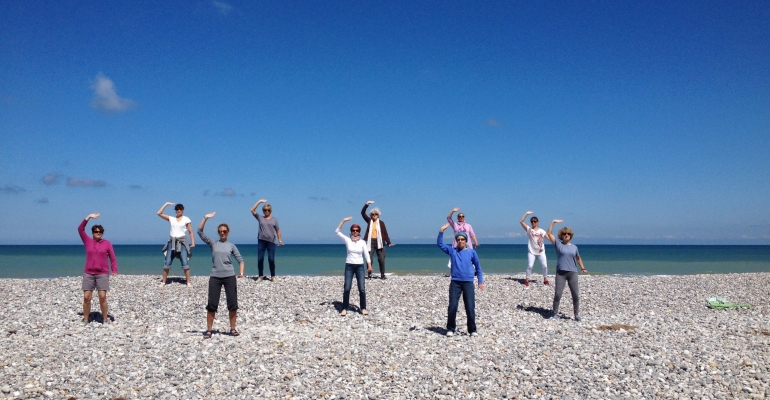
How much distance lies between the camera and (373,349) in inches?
349

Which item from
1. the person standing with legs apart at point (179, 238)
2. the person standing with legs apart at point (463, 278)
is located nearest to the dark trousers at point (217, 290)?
the person standing with legs apart at point (463, 278)

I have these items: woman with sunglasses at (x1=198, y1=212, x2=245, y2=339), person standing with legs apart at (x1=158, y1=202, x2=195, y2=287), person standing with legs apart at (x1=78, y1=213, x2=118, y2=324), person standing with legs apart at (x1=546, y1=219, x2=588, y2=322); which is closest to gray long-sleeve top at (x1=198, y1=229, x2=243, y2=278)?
woman with sunglasses at (x1=198, y1=212, x2=245, y2=339)

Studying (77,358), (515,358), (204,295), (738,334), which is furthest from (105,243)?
(738,334)

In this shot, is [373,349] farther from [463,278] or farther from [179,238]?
[179,238]

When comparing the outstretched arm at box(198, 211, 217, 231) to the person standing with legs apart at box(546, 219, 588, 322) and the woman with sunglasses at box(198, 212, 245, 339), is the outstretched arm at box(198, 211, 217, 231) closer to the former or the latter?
the woman with sunglasses at box(198, 212, 245, 339)

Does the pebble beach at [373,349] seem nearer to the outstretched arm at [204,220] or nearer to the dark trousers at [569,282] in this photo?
the dark trousers at [569,282]

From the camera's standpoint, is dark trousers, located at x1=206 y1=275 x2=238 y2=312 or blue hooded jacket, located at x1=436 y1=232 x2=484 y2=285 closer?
dark trousers, located at x1=206 y1=275 x2=238 y2=312

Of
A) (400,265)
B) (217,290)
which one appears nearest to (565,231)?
(217,290)

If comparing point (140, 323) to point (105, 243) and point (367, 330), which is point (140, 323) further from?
point (367, 330)

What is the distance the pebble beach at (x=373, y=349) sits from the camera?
6.99 metres

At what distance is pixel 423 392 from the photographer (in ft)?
22.7

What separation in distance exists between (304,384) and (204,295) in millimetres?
8256

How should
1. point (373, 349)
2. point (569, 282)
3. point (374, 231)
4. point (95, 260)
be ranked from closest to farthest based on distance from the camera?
point (373, 349)
point (95, 260)
point (569, 282)
point (374, 231)

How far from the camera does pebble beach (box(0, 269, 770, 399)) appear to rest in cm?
699
